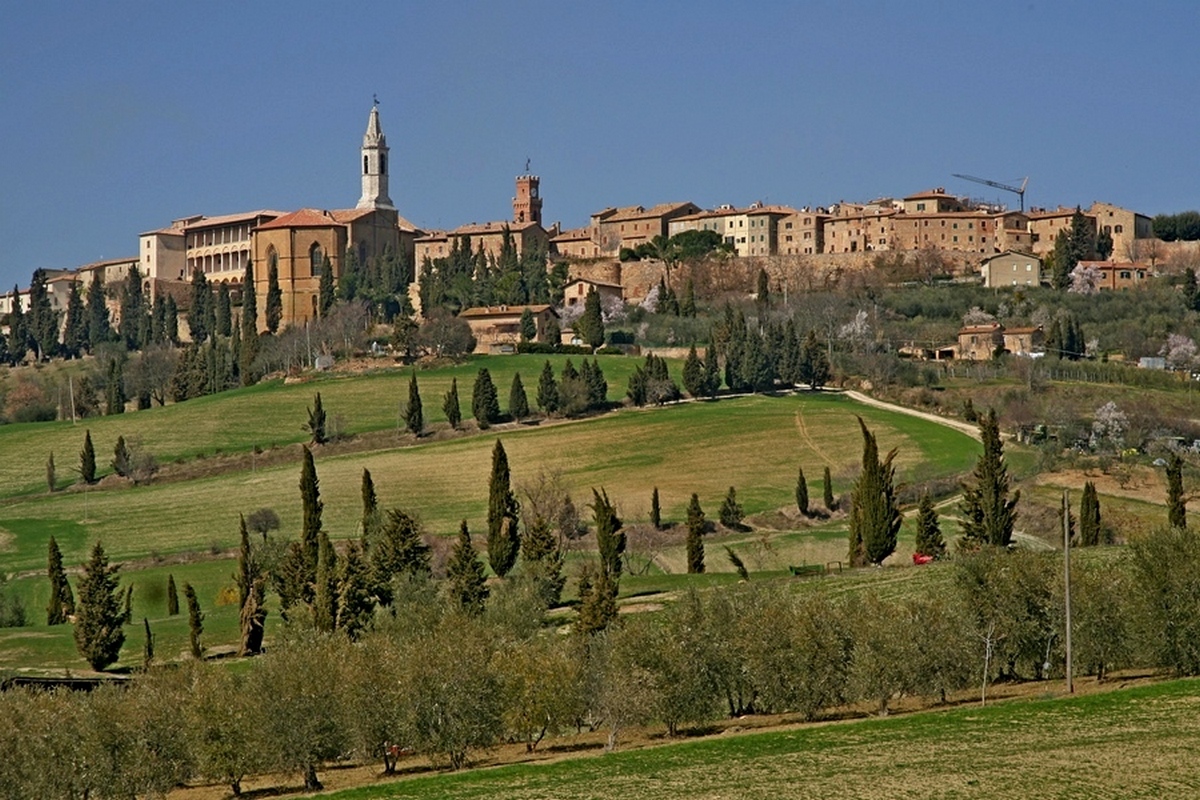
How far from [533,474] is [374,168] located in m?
87.2

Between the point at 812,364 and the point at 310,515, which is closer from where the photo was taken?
the point at 310,515

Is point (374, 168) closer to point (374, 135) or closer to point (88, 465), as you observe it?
point (374, 135)

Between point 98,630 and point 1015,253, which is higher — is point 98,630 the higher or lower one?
the lower one

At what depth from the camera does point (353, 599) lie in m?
56.7

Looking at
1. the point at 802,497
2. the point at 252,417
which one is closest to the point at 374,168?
the point at 252,417

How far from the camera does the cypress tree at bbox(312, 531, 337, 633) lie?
56.0 m

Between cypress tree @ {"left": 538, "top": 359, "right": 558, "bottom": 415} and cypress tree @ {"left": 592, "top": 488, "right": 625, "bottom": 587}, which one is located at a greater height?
cypress tree @ {"left": 538, "top": 359, "right": 558, "bottom": 415}

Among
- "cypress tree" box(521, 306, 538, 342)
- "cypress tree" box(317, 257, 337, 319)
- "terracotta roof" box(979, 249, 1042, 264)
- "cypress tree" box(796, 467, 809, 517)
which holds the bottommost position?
"cypress tree" box(796, 467, 809, 517)

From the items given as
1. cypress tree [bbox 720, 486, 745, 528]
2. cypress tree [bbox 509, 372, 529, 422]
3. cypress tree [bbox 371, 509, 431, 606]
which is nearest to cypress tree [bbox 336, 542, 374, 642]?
cypress tree [bbox 371, 509, 431, 606]

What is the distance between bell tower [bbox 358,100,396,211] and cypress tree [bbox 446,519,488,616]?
357 feet

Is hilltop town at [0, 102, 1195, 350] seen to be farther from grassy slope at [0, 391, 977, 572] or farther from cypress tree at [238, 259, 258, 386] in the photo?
grassy slope at [0, 391, 977, 572]

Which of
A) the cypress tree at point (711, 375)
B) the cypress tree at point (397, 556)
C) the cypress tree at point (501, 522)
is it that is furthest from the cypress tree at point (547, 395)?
the cypress tree at point (397, 556)

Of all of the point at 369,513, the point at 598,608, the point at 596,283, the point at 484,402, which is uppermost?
the point at 596,283

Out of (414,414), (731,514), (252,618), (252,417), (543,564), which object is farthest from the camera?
Result: (252,417)
